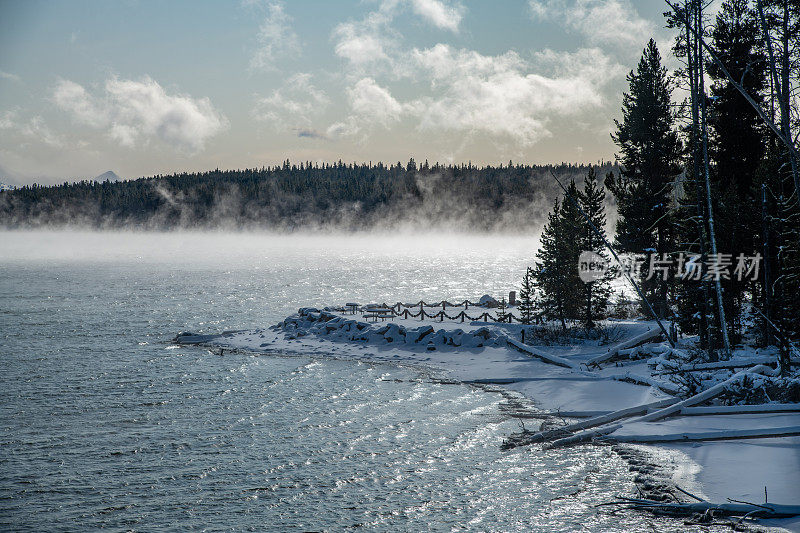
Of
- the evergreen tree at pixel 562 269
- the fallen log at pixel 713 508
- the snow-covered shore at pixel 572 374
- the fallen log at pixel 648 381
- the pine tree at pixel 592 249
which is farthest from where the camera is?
the pine tree at pixel 592 249

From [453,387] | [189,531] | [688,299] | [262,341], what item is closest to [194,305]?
[262,341]

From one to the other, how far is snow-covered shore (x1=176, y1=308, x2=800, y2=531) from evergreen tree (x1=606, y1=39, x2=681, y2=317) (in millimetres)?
4954

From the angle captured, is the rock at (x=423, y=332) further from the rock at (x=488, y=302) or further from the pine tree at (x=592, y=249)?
the rock at (x=488, y=302)

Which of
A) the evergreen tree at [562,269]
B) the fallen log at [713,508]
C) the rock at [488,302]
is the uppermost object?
the evergreen tree at [562,269]

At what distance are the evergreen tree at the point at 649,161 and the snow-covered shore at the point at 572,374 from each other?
4954 mm

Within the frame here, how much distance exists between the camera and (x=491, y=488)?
46.1ft

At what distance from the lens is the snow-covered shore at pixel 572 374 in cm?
1361

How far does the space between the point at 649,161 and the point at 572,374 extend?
17024mm

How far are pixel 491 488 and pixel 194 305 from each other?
56.3 meters

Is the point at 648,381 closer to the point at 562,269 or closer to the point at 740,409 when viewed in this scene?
the point at 740,409

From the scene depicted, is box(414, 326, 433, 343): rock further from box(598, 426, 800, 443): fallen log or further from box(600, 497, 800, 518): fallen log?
box(600, 497, 800, 518): fallen log

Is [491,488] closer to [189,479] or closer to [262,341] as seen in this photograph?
[189,479]

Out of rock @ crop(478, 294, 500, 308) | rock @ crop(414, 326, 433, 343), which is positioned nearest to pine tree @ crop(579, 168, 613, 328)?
rock @ crop(414, 326, 433, 343)

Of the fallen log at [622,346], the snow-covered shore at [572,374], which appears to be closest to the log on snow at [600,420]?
the snow-covered shore at [572,374]
